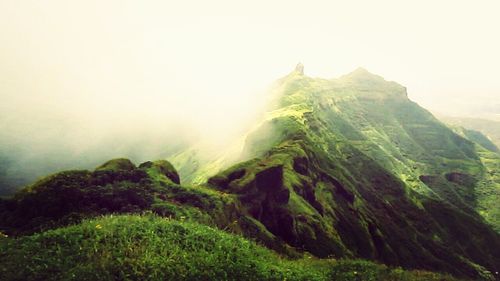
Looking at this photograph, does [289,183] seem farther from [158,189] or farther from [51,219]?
[51,219]

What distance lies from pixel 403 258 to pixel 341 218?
1799 inches

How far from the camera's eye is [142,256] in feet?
110

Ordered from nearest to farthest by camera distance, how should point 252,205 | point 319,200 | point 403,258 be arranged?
1. point 252,205
2. point 319,200
3. point 403,258

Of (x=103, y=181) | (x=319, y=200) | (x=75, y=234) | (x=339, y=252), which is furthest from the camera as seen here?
(x=319, y=200)

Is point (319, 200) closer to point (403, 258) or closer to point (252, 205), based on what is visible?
point (403, 258)

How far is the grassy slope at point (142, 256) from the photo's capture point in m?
31.6

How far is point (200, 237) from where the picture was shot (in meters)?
39.3

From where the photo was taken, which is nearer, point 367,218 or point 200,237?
point 200,237

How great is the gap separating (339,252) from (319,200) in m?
39.4

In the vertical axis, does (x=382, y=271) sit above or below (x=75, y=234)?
below

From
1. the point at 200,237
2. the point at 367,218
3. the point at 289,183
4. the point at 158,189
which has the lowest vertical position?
the point at 367,218

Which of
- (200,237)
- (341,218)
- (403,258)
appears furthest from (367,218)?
(200,237)

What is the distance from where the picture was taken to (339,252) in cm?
11844

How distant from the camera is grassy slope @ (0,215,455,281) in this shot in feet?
104
